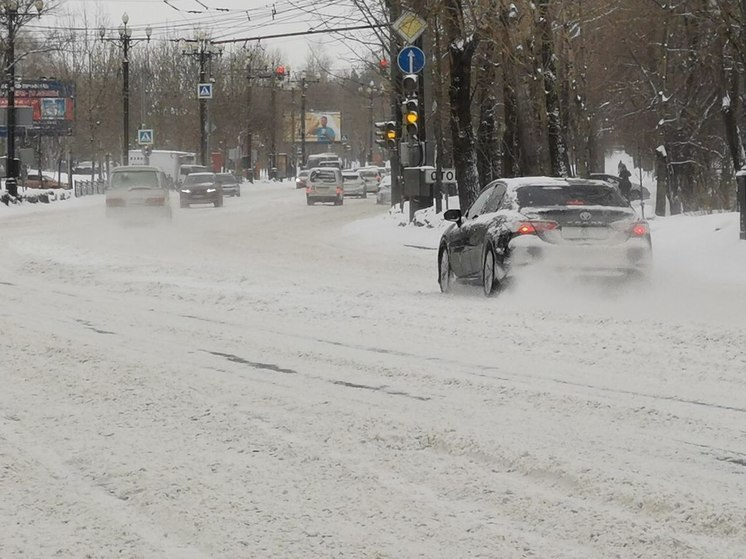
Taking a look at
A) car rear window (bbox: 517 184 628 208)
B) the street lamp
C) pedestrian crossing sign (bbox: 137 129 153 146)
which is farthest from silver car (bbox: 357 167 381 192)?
car rear window (bbox: 517 184 628 208)

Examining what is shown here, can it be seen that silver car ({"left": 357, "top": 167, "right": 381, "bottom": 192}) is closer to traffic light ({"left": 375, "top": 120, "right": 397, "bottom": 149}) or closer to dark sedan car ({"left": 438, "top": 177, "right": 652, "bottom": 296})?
traffic light ({"left": 375, "top": 120, "right": 397, "bottom": 149})

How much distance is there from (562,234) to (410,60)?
50.9 ft

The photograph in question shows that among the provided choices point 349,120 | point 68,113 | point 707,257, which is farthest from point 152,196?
point 349,120

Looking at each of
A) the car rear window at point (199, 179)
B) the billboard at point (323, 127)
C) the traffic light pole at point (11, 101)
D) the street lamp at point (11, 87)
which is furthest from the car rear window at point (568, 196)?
the billboard at point (323, 127)

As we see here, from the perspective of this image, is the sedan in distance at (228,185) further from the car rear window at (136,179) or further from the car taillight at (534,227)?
the car taillight at (534,227)

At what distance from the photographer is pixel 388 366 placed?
9.25 meters

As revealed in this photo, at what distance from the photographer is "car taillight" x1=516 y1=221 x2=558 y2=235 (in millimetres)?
14117

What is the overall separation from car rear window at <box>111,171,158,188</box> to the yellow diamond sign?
1189 centimetres

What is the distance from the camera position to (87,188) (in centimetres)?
7262

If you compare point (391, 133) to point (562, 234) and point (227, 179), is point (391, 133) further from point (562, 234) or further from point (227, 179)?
point (227, 179)

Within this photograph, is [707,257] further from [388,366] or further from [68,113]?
[68,113]

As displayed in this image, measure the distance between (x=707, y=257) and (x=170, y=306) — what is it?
9.77 metres

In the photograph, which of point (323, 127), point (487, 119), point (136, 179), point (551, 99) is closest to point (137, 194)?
point (136, 179)

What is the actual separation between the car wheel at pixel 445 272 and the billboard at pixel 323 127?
14069 centimetres
